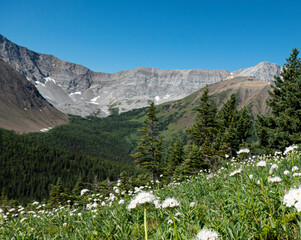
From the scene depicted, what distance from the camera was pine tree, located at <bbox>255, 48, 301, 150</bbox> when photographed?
3045cm

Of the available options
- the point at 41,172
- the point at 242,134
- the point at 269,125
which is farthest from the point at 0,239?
the point at 41,172

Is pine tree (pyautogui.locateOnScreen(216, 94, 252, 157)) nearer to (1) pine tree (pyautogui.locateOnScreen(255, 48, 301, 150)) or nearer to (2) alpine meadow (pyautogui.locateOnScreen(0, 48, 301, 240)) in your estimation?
(2) alpine meadow (pyautogui.locateOnScreen(0, 48, 301, 240))

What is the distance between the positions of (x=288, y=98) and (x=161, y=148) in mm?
24916

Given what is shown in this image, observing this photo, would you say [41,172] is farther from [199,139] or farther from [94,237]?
[94,237]

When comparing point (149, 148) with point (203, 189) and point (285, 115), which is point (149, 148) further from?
point (203, 189)

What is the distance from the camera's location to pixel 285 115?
103 ft

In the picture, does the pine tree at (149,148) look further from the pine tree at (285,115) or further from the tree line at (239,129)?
the pine tree at (285,115)

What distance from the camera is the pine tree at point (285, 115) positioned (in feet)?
99.9

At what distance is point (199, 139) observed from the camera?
4050 cm

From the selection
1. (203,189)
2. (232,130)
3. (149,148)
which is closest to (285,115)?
(232,130)

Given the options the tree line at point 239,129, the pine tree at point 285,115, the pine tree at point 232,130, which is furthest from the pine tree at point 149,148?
the pine tree at point 285,115

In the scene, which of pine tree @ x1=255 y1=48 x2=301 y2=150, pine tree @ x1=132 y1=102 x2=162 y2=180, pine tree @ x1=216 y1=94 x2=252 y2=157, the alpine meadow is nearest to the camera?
the alpine meadow

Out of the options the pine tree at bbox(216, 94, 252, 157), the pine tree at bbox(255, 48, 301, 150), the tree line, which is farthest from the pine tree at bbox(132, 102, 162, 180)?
the pine tree at bbox(255, 48, 301, 150)

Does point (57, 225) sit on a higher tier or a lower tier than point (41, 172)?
Result: higher
